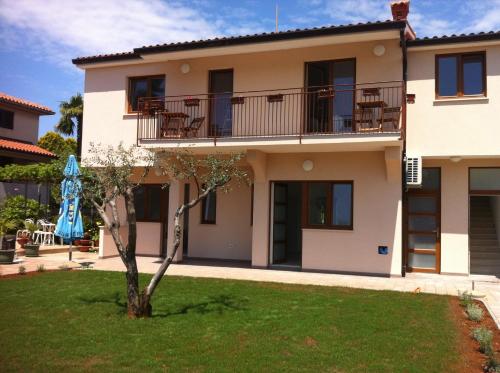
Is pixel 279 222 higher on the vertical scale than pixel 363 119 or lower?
lower

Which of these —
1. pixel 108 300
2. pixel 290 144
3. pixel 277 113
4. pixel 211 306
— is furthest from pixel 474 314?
pixel 277 113

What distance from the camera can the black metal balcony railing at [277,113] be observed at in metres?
13.1

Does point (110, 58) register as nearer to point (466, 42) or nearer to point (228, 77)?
point (228, 77)

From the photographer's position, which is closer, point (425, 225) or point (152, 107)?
point (425, 225)

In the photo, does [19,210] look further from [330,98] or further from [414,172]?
[414,172]

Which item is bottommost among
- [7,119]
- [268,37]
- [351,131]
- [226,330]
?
[226,330]

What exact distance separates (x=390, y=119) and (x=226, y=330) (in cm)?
763

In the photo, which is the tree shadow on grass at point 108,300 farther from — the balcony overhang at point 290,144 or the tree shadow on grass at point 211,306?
the balcony overhang at point 290,144

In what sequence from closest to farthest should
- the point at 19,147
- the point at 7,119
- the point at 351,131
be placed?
the point at 351,131, the point at 19,147, the point at 7,119

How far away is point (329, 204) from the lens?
46.4ft

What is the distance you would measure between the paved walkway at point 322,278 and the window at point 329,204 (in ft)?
4.83

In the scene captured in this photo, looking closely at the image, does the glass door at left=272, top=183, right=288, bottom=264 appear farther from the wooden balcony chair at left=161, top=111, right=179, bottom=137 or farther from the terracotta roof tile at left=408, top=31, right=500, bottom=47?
the terracotta roof tile at left=408, top=31, right=500, bottom=47

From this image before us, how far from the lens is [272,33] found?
13.1 m

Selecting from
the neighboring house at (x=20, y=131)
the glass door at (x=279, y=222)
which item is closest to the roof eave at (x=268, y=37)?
the glass door at (x=279, y=222)
